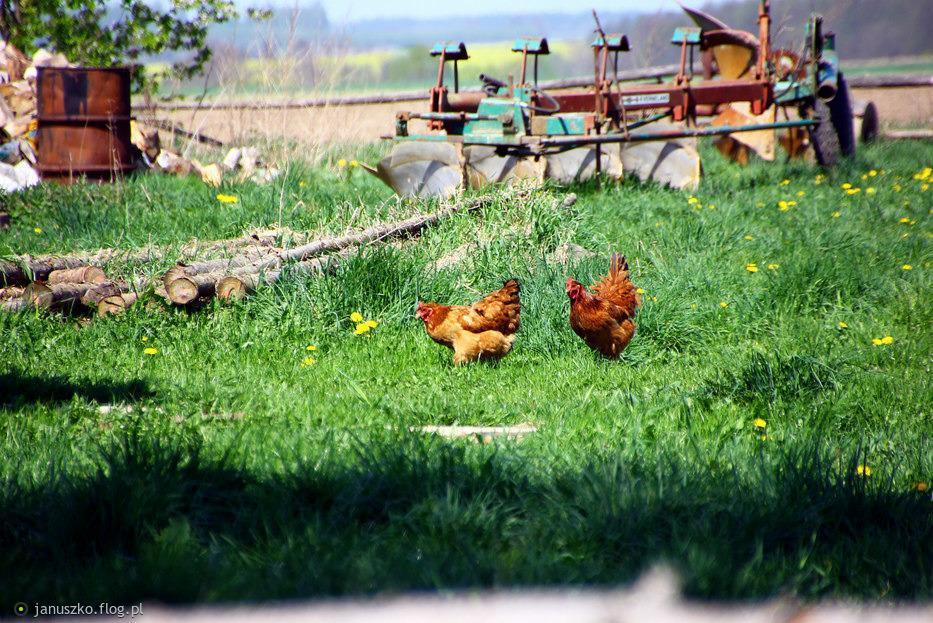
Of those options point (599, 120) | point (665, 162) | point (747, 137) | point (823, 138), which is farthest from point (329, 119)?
point (823, 138)

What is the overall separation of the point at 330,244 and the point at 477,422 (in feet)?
8.35

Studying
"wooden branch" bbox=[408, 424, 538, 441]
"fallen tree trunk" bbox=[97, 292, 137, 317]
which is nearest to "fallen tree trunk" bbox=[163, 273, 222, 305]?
"fallen tree trunk" bbox=[97, 292, 137, 317]

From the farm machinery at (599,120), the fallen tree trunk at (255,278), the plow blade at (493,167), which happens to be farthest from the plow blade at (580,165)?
the fallen tree trunk at (255,278)

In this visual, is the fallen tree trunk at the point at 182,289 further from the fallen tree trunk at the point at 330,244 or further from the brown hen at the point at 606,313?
the brown hen at the point at 606,313

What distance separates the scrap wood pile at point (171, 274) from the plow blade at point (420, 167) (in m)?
2.24

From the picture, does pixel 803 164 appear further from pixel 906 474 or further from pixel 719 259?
pixel 906 474

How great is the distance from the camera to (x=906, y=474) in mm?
3150

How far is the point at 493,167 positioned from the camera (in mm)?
9008

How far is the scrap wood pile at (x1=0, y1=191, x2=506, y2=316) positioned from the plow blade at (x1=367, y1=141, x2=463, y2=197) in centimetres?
224

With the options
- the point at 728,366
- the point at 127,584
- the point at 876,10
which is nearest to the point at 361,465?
the point at 127,584

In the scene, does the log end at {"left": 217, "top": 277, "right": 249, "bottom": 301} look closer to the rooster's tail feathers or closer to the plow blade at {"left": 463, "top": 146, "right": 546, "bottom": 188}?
the rooster's tail feathers

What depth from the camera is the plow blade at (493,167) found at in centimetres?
878

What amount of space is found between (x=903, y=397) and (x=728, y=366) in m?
0.85

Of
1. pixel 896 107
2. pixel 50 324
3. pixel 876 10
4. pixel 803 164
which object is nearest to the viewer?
pixel 50 324
